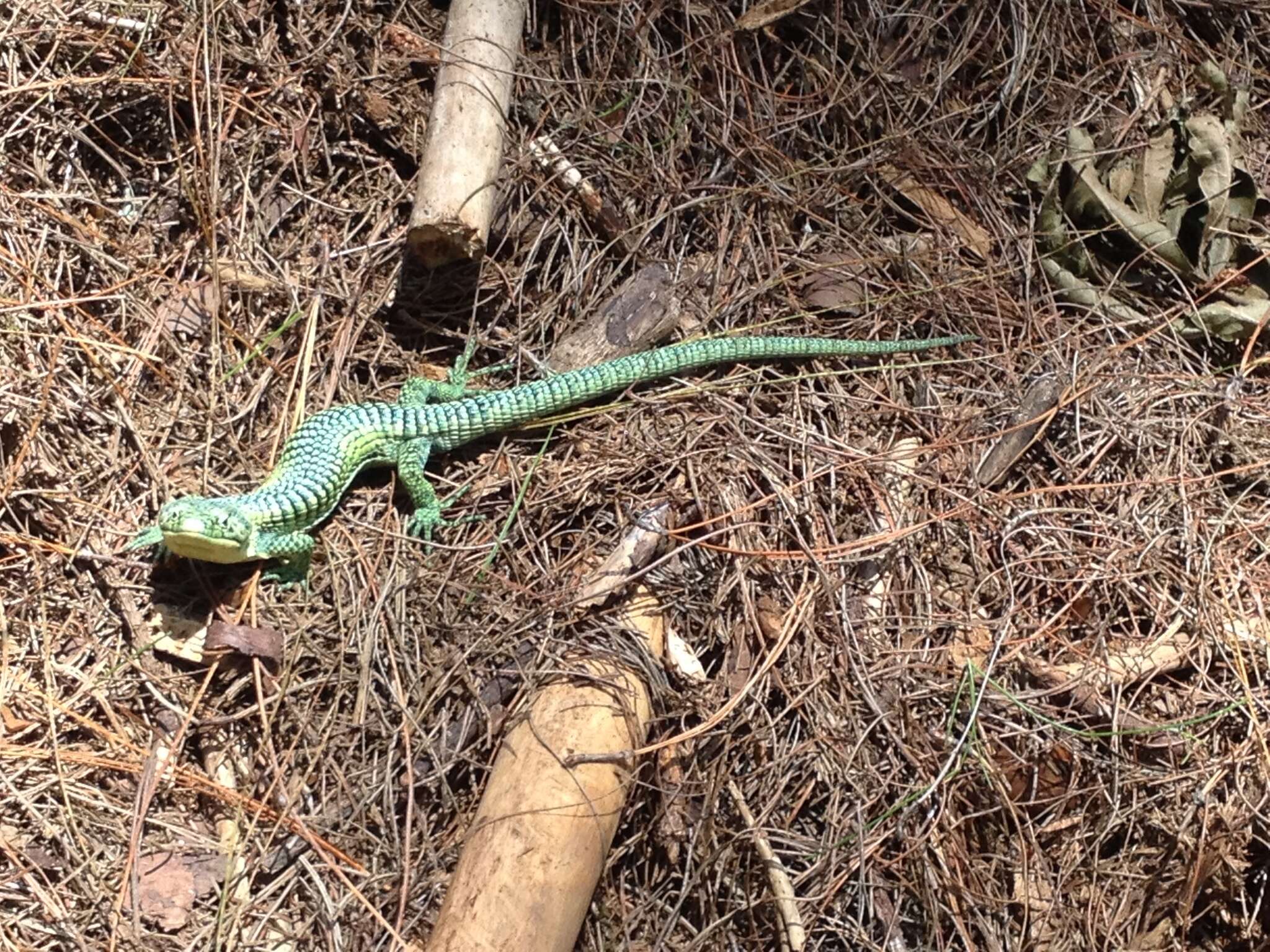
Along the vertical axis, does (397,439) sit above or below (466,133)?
below

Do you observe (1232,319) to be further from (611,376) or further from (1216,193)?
(611,376)

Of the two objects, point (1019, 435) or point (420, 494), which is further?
point (1019, 435)

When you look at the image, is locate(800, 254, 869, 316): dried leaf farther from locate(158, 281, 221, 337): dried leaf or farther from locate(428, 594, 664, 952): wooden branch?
locate(158, 281, 221, 337): dried leaf

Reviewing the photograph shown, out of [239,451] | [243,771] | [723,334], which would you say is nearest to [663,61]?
[723,334]

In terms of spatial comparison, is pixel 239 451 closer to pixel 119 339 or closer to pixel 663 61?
pixel 119 339

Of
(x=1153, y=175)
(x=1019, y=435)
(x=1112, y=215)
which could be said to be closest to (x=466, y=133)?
(x=1019, y=435)

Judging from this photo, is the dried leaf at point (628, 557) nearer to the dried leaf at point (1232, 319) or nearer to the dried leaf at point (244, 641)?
the dried leaf at point (244, 641)

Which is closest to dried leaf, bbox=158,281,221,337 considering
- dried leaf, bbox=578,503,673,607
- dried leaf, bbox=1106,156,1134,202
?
dried leaf, bbox=578,503,673,607
